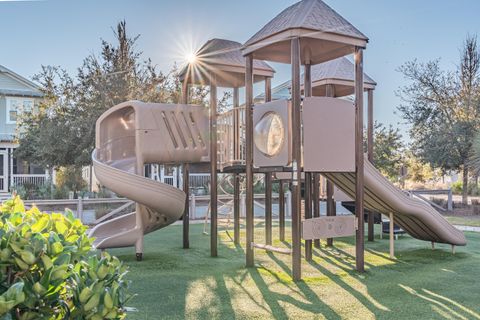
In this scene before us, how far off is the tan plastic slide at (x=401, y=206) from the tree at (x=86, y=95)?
10273 mm

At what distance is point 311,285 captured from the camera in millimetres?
5949

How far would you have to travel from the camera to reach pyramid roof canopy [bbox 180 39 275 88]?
8.53 meters

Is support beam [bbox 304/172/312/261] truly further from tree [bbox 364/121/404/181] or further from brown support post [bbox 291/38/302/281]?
tree [bbox 364/121/404/181]

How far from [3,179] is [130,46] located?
8.75m

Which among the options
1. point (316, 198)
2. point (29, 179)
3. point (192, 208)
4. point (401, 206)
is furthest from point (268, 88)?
point (29, 179)

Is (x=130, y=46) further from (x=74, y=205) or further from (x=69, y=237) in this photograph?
(x=69, y=237)

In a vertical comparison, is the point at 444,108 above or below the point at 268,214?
above

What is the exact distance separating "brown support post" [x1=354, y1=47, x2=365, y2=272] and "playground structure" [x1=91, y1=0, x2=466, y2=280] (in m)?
0.02

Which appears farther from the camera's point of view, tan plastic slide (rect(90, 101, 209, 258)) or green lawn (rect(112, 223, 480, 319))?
tan plastic slide (rect(90, 101, 209, 258))

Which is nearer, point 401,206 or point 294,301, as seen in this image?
point 294,301

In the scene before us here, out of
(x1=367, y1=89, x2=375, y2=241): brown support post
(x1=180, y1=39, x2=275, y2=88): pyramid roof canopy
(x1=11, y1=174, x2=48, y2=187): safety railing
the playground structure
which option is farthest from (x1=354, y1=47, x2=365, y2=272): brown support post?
(x1=11, y1=174, x2=48, y2=187): safety railing

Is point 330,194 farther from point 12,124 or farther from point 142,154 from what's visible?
point 12,124

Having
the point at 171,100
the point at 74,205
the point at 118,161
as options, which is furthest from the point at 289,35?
the point at 171,100

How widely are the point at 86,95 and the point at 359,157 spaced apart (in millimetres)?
12102
